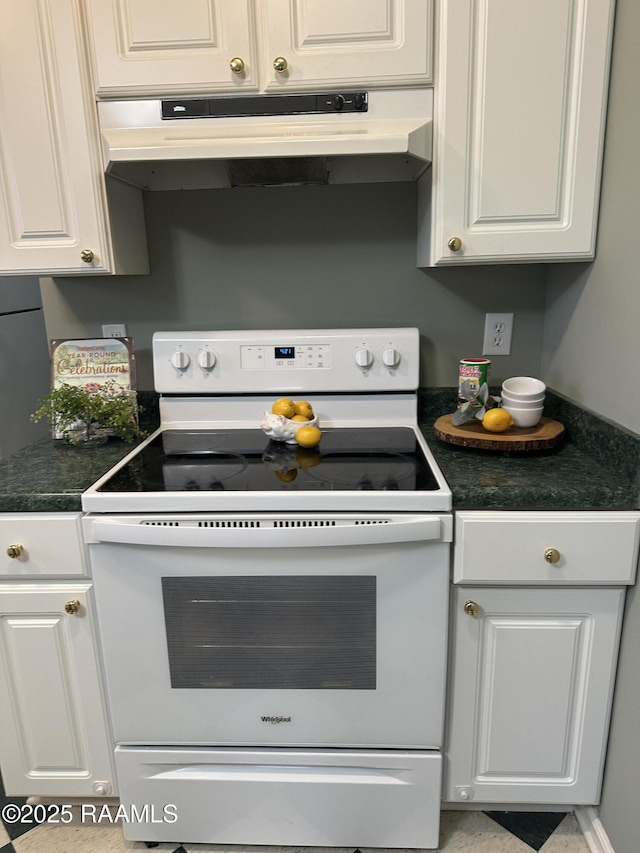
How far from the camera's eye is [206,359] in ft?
5.31

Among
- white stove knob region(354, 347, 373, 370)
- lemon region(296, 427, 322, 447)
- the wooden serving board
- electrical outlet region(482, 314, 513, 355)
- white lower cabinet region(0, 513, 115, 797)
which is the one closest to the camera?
white lower cabinet region(0, 513, 115, 797)

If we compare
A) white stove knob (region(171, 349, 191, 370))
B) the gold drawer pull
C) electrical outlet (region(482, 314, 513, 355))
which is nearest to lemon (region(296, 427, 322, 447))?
white stove knob (region(171, 349, 191, 370))

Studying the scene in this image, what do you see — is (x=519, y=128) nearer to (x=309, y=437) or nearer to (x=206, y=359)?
(x=309, y=437)

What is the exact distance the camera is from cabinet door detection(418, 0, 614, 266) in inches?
48.5

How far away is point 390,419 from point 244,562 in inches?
26.4

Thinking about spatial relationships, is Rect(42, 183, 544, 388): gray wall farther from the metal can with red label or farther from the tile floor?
the tile floor

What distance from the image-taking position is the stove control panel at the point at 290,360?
1.60 metres

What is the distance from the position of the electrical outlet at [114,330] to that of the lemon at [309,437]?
0.71m

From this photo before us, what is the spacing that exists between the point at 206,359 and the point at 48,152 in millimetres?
632

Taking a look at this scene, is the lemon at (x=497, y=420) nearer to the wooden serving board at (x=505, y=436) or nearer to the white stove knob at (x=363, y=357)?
the wooden serving board at (x=505, y=436)

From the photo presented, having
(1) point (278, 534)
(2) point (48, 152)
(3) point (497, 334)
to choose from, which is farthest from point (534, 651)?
(2) point (48, 152)

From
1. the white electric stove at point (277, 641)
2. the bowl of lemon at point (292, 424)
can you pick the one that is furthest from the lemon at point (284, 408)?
the white electric stove at point (277, 641)

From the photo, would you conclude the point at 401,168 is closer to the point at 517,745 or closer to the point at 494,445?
the point at 494,445

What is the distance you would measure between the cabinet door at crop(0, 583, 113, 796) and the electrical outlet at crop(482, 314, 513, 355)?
1297 mm
